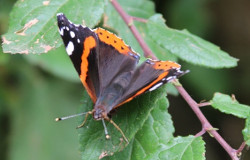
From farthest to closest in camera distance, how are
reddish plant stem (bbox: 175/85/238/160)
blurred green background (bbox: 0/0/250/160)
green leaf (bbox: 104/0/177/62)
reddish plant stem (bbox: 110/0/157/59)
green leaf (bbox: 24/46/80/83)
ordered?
blurred green background (bbox: 0/0/250/160) < green leaf (bbox: 24/46/80/83) < green leaf (bbox: 104/0/177/62) < reddish plant stem (bbox: 110/0/157/59) < reddish plant stem (bbox: 175/85/238/160)

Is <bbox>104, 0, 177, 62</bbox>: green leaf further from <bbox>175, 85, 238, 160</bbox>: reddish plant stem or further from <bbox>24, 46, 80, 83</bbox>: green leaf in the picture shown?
<bbox>175, 85, 238, 160</bbox>: reddish plant stem

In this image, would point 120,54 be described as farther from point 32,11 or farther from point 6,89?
point 6,89

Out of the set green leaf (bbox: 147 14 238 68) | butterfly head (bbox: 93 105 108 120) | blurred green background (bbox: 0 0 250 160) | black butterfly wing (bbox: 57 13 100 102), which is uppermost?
black butterfly wing (bbox: 57 13 100 102)

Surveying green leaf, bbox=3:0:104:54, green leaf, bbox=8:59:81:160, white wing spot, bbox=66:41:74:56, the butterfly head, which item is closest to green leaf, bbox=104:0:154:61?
green leaf, bbox=3:0:104:54

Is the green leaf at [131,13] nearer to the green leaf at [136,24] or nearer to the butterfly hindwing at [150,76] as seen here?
the green leaf at [136,24]

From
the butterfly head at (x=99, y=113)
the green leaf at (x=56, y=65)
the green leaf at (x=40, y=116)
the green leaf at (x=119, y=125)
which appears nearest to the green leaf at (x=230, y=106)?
the green leaf at (x=119, y=125)

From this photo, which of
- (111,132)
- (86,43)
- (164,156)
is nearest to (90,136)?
(111,132)
